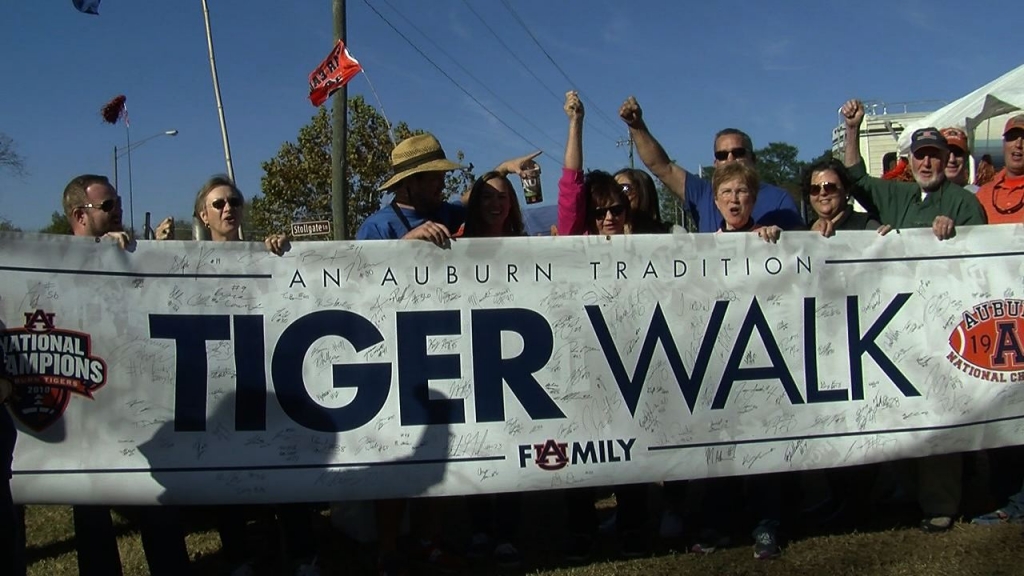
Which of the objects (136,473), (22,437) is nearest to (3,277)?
(22,437)

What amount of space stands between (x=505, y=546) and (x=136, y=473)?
65.3 inches

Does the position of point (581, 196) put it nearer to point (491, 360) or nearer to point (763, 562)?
point (491, 360)

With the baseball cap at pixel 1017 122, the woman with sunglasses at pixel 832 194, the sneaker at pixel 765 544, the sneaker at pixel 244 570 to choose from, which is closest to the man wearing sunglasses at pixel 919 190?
the woman with sunglasses at pixel 832 194

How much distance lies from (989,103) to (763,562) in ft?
31.4

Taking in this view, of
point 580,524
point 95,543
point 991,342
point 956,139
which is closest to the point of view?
point 95,543

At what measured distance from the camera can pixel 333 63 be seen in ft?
38.6

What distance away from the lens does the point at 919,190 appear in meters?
4.31

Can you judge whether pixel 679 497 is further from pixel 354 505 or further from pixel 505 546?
pixel 354 505

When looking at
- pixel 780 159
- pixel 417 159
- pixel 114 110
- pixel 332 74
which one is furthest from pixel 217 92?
pixel 780 159

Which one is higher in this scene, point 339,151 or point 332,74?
point 332,74

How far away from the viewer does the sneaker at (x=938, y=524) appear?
4.09 metres

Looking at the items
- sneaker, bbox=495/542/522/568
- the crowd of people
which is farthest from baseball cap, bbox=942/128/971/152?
sneaker, bbox=495/542/522/568

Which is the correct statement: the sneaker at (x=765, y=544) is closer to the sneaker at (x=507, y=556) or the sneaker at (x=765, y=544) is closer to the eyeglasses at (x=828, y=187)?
the sneaker at (x=507, y=556)

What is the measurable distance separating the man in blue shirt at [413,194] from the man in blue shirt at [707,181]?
0.95m
